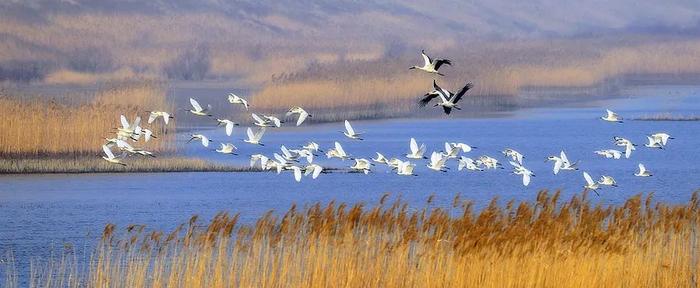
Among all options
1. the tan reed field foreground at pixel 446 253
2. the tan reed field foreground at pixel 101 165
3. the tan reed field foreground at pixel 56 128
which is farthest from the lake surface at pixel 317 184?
the tan reed field foreground at pixel 446 253

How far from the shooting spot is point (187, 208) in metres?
22.7

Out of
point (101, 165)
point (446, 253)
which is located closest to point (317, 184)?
point (101, 165)

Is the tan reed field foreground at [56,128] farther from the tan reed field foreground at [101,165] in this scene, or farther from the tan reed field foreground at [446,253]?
the tan reed field foreground at [446,253]

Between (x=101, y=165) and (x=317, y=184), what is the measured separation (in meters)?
3.71

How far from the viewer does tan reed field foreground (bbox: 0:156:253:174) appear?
2523 cm

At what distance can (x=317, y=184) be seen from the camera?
26.5 meters

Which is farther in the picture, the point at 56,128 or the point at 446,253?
the point at 56,128

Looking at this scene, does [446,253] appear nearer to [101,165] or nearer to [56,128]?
[56,128]

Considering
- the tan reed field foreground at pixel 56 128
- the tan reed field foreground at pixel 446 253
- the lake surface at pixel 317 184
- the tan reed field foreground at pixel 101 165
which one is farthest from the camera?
the tan reed field foreground at pixel 101 165

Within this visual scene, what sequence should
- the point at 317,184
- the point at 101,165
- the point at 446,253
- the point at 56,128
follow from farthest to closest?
the point at 317,184 < the point at 101,165 < the point at 56,128 < the point at 446,253

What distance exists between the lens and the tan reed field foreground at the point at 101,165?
25234mm

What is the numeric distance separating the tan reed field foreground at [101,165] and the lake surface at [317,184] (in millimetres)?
153

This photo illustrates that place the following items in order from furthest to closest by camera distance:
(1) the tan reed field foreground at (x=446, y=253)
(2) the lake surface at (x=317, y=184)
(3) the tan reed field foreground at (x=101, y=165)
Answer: (3) the tan reed field foreground at (x=101, y=165) < (2) the lake surface at (x=317, y=184) < (1) the tan reed field foreground at (x=446, y=253)

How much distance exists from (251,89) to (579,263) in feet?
127
